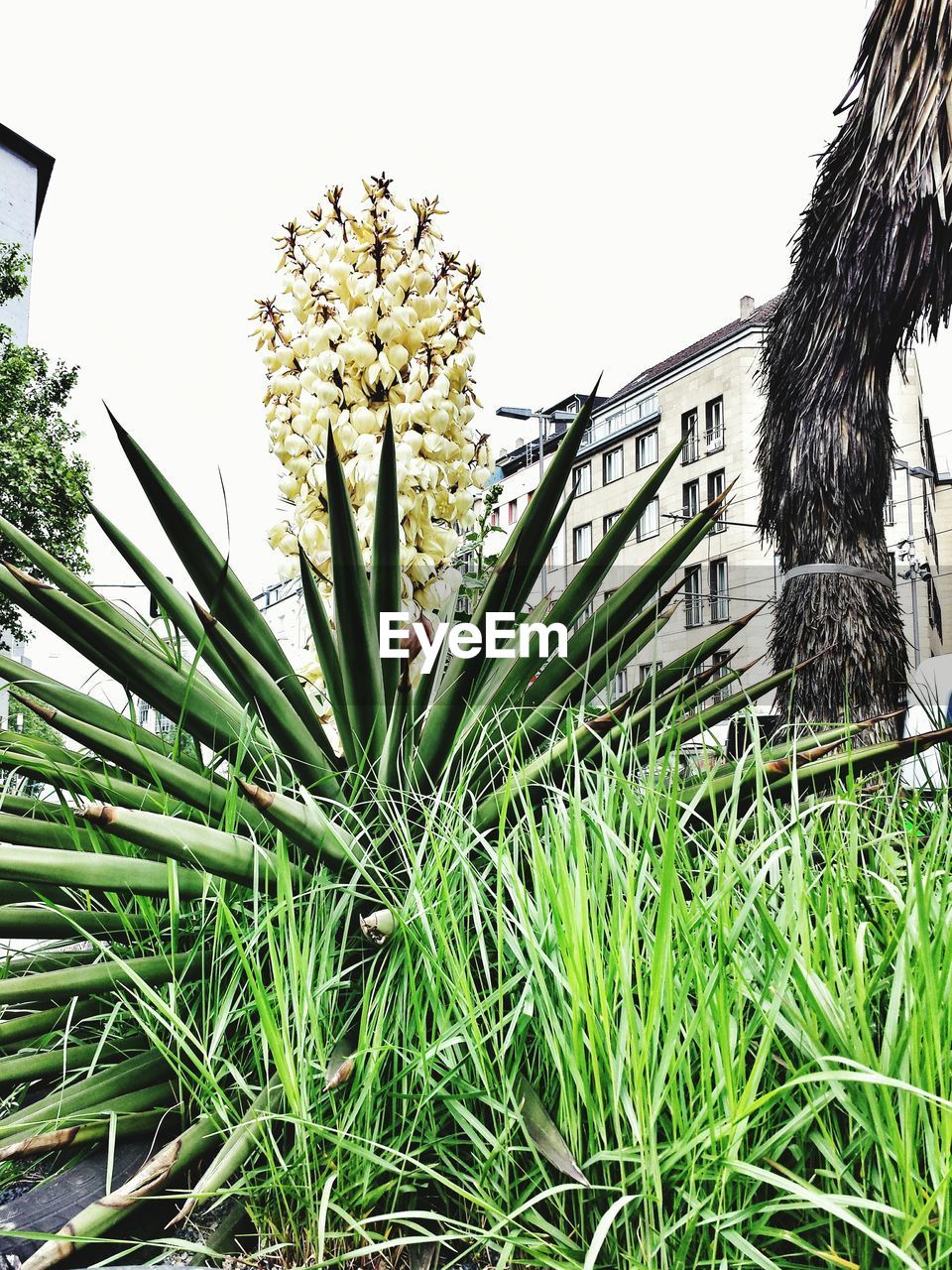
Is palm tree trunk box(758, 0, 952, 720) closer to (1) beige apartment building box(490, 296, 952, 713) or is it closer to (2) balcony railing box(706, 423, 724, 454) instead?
(1) beige apartment building box(490, 296, 952, 713)

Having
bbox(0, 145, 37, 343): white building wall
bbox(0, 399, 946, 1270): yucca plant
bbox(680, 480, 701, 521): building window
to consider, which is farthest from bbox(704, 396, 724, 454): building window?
bbox(0, 145, 37, 343): white building wall

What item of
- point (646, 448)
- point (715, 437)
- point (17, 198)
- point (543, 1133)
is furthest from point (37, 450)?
point (543, 1133)

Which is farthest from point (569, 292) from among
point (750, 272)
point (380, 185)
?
point (380, 185)

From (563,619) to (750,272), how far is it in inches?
175

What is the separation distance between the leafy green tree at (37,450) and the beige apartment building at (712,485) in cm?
463

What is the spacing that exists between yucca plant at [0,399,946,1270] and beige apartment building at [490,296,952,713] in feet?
0.60

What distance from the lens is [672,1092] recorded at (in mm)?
604

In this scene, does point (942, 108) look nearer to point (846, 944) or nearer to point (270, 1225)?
point (846, 944)

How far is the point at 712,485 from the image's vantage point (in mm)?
10305

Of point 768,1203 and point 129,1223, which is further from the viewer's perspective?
point 129,1223

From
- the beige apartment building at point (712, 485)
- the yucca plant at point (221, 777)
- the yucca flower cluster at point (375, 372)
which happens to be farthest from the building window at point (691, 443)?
the yucca plant at point (221, 777)

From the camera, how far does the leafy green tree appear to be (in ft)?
28.7

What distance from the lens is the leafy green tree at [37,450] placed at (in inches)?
345

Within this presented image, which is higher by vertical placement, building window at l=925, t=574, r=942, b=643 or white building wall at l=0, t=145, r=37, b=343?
white building wall at l=0, t=145, r=37, b=343
